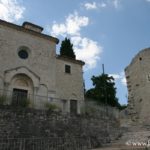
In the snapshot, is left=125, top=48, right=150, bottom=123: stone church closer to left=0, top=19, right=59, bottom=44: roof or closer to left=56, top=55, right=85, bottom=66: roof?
left=56, top=55, right=85, bottom=66: roof

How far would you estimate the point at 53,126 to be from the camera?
612 inches

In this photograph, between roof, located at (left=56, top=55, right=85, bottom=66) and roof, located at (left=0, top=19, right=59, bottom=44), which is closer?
roof, located at (left=0, top=19, right=59, bottom=44)

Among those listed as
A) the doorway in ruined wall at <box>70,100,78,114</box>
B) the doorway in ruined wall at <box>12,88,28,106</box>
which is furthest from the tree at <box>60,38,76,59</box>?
the doorway in ruined wall at <box>12,88,28,106</box>

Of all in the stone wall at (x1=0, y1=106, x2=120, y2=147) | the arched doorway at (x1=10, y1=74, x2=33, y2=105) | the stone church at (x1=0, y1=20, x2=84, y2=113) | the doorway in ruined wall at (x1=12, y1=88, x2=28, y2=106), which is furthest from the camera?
the stone church at (x1=0, y1=20, x2=84, y2=113)

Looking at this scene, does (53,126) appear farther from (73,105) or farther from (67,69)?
(67,69)

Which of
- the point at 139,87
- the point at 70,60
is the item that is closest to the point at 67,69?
the point at 70,60

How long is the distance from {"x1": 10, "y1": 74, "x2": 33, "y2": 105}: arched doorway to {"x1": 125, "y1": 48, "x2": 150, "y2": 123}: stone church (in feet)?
38.8

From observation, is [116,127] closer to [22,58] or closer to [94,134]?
[94,134]

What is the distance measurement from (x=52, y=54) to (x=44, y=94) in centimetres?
401

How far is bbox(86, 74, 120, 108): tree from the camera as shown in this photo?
30656mm

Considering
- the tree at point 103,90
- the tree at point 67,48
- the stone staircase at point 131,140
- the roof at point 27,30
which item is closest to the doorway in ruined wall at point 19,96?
the roof at point 27,30

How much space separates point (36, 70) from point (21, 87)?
2033 millimetres

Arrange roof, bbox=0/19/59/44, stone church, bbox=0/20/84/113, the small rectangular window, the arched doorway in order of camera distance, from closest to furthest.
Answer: the arched doorway → stone church, bbox=0/20/84/113 → roof, bbox=0/19/59/44 → the small rectangular window

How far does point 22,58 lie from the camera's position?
19.2 metres
